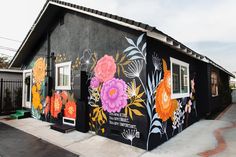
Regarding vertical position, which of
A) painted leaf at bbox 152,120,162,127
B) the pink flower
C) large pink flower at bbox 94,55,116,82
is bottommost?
painted leaf at bbox 152,120,162,127

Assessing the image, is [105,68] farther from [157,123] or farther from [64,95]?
[64,95]

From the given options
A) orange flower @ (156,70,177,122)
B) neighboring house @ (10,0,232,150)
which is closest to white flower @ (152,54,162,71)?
neighboring house @ (10,0,232,150)

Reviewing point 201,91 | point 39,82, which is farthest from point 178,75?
point 39,82

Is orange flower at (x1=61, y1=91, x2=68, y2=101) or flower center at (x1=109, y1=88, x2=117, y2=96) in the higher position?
flower center at (x1=109, y1=88, x2=117, y2=96)

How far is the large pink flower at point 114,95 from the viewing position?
4518mm

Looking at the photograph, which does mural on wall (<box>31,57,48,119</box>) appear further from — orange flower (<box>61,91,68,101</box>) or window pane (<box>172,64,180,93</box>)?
window pane (<box>172,64,180,93</box>)

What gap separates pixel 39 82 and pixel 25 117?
214 centimetres

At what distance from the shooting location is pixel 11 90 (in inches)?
428

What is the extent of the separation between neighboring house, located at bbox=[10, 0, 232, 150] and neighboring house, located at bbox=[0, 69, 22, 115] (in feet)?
9.73

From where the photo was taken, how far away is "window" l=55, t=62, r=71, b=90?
648 centimetres

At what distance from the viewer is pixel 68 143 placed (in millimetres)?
4570

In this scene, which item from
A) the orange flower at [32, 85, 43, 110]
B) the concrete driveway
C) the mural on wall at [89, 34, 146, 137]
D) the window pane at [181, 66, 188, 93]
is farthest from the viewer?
the orange flower at [32, 85, 43, 110]

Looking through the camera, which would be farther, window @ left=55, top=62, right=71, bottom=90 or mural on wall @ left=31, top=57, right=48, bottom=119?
mural on wall @ left=31, top=57, right=48, bottom=119

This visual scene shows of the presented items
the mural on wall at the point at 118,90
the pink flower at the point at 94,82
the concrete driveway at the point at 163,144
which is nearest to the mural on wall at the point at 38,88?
the concrete driveway at the point at 163,144
